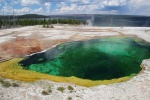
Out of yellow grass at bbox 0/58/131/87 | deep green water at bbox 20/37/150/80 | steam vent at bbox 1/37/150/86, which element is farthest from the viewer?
deep green water at bbox 20/37/150/80

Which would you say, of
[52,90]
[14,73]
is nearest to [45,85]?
[52,90]

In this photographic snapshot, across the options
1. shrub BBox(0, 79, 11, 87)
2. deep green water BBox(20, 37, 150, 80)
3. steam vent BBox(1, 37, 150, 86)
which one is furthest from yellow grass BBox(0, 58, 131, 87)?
deep green water BBox(20, 37, 150, 80)

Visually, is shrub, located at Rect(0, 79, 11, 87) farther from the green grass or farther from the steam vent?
the steam vent

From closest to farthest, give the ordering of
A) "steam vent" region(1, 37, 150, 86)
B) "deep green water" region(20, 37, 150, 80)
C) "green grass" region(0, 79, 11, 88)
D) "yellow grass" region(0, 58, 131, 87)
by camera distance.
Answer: "green grass" region(0, 79, 11, 88) < "yellow grass" region(0, 58, 131, 87) < "steam vent" region(1, 37, 150, 86) < "deep green water" region(20, 37, 150, 80)

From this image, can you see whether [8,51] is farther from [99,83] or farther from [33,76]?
[99,83]

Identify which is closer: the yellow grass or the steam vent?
the yellow grass

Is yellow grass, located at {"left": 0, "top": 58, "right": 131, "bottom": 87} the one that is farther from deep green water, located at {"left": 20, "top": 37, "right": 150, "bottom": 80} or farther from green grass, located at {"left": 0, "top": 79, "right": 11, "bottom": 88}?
deep green water, located at {"left": 20, "top": 37, "right": 150, "bottom": 80}

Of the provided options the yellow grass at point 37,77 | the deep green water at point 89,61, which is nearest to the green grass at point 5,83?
the yellow grass at point 37,77
